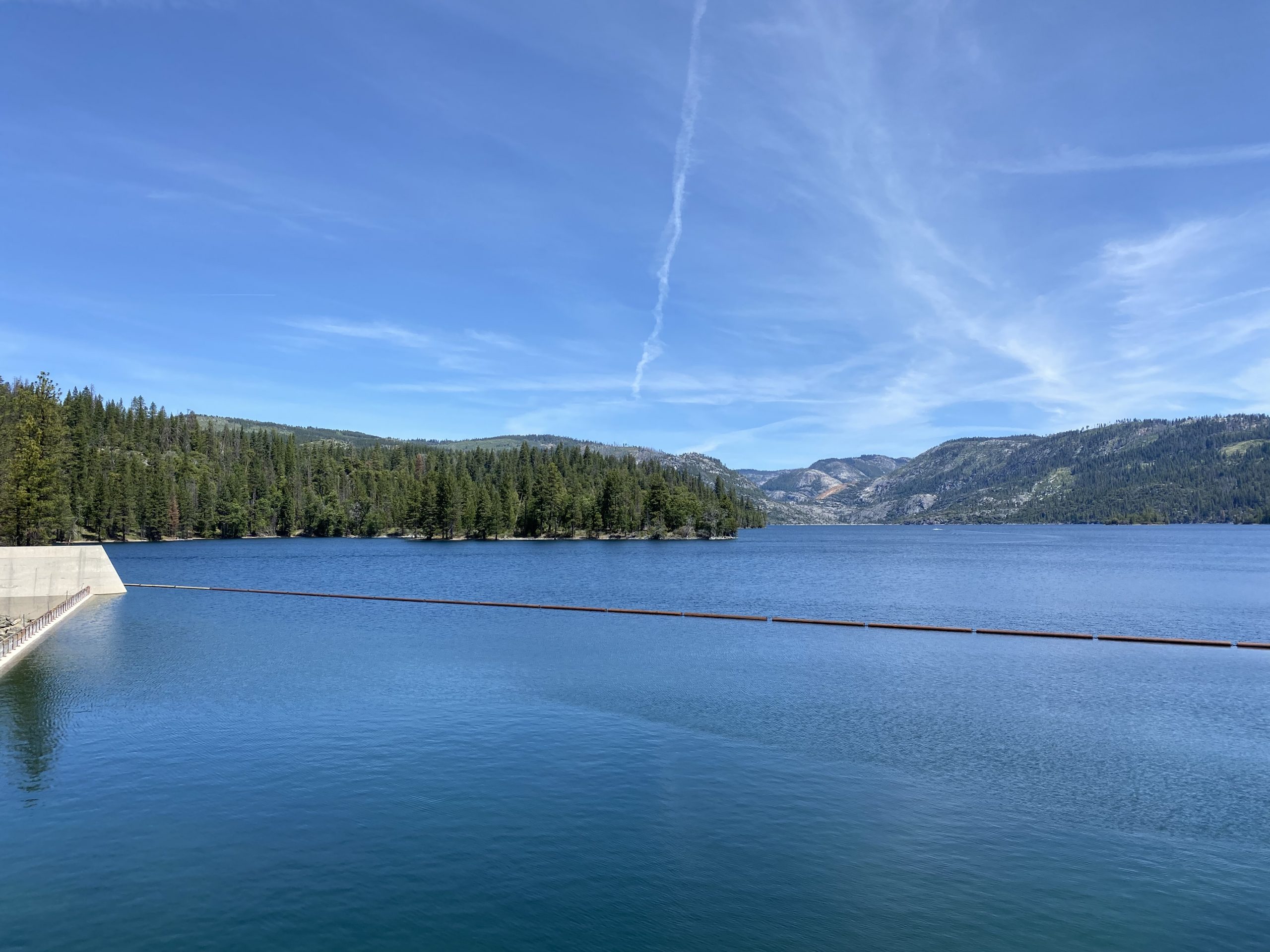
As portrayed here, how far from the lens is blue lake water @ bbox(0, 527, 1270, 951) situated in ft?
59.1

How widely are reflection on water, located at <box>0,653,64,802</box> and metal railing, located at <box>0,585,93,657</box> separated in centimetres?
394

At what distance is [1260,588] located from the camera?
101750 mm

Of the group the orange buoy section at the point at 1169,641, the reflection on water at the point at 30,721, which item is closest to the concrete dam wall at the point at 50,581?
the reflection on water at the point at 30,721

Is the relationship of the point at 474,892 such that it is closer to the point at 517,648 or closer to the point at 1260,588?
the point at 517,648

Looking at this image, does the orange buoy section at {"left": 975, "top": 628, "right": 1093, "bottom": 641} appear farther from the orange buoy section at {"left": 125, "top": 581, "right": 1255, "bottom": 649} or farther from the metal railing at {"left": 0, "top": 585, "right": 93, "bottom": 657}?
the metal railing at {"left": 0, "top": 585, "right": 93, "bottom": 657}

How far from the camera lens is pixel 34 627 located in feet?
191

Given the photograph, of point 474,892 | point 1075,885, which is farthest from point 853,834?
point 474,892

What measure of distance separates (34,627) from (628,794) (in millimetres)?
55304

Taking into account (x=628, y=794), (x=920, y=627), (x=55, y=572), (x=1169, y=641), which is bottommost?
(x=1169, y=641)

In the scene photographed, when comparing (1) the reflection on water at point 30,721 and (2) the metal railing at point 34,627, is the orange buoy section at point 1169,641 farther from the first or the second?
(2) the metal railing at point 34,627

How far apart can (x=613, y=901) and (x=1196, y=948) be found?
42.7ft

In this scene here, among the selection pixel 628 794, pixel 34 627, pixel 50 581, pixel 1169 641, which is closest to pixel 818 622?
pixel 1169 641

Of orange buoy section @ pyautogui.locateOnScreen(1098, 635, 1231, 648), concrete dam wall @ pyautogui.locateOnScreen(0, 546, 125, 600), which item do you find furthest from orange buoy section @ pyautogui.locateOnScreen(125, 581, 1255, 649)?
concrete dam wall @ pyautogui.locateOnScreen(0, 546, 125, 600)

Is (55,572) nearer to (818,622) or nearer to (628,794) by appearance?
(818,622)
